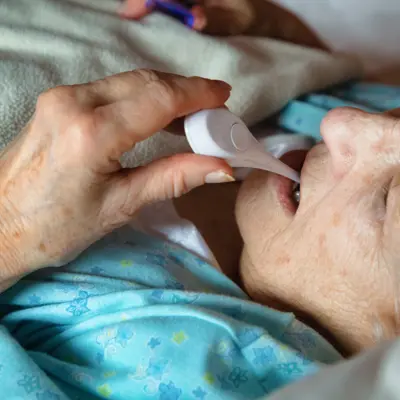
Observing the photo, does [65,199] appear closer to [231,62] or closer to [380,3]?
[231,62]

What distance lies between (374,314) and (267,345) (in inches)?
5.0

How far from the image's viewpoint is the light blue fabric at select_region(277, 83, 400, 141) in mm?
884

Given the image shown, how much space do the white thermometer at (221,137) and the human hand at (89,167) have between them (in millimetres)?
13

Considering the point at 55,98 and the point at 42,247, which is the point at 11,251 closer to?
the point at 42,247

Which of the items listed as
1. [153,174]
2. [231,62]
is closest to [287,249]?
[153,174]

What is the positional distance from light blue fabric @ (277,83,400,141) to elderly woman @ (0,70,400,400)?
20cm

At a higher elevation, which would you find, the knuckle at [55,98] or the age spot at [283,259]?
the knuckle at [55,98]

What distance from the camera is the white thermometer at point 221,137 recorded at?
0.54m

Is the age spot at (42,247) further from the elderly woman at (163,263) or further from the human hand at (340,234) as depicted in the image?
the human hand at (340,234)

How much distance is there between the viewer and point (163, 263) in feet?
2.36

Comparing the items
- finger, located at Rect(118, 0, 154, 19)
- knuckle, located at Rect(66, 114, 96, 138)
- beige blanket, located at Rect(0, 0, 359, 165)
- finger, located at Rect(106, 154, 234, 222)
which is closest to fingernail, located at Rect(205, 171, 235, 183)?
finger, located at Rect(106, 154, 234, 222)

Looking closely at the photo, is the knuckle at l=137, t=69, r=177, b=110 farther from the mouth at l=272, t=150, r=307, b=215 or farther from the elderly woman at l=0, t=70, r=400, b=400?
the mouth at l=272, t=150, r=307, b=215

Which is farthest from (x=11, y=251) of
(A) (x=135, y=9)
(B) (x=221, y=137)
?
(A) (x=135, y=9)

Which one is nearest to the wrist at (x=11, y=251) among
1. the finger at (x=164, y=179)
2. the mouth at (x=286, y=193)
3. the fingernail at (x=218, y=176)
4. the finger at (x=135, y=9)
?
the finger at (x=164, y=179)
